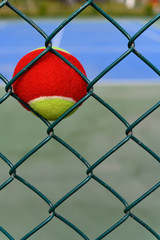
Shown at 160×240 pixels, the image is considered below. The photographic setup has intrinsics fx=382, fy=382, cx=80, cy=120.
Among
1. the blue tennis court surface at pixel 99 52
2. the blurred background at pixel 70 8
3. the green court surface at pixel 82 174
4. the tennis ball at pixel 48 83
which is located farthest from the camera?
the blurred background at pixel 70 8

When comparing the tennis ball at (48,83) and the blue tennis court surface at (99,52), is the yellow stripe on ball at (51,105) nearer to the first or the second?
the tennis ball at (48,83)

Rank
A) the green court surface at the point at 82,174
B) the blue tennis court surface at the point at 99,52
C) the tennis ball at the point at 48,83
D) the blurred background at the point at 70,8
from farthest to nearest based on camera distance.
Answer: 1. the blurred background at the point at 70,8
2. the blue tennis court surface at the point at 99,52
3. the green court surface at the point at 82,174
4. the tennis ball at the point at 48,83

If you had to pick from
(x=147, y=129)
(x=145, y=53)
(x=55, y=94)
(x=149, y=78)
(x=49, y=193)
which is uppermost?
(x=145, y=53)

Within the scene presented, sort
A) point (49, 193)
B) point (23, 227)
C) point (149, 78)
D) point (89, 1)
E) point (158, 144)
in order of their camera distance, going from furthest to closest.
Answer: point (149, 78) < point (158, 144) < point (49, 193) < point (23, 227) < point (89, 1)

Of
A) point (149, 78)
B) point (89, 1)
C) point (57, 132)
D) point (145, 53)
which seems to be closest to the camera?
point (89, 1)

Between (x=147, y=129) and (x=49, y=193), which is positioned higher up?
(x=147, y=129)

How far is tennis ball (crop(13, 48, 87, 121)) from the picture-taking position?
0.72 metres

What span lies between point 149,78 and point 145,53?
9.86 feet

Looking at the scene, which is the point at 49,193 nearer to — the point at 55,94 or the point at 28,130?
the point at 28,130

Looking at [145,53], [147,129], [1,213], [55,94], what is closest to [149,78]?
[147,129]

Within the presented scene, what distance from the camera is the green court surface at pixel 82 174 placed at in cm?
195

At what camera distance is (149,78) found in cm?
512

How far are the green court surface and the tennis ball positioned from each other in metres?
1.24

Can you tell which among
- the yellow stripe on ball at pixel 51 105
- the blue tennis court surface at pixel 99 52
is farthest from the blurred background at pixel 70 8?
the yellow stripe on ball at pixel 51 105
